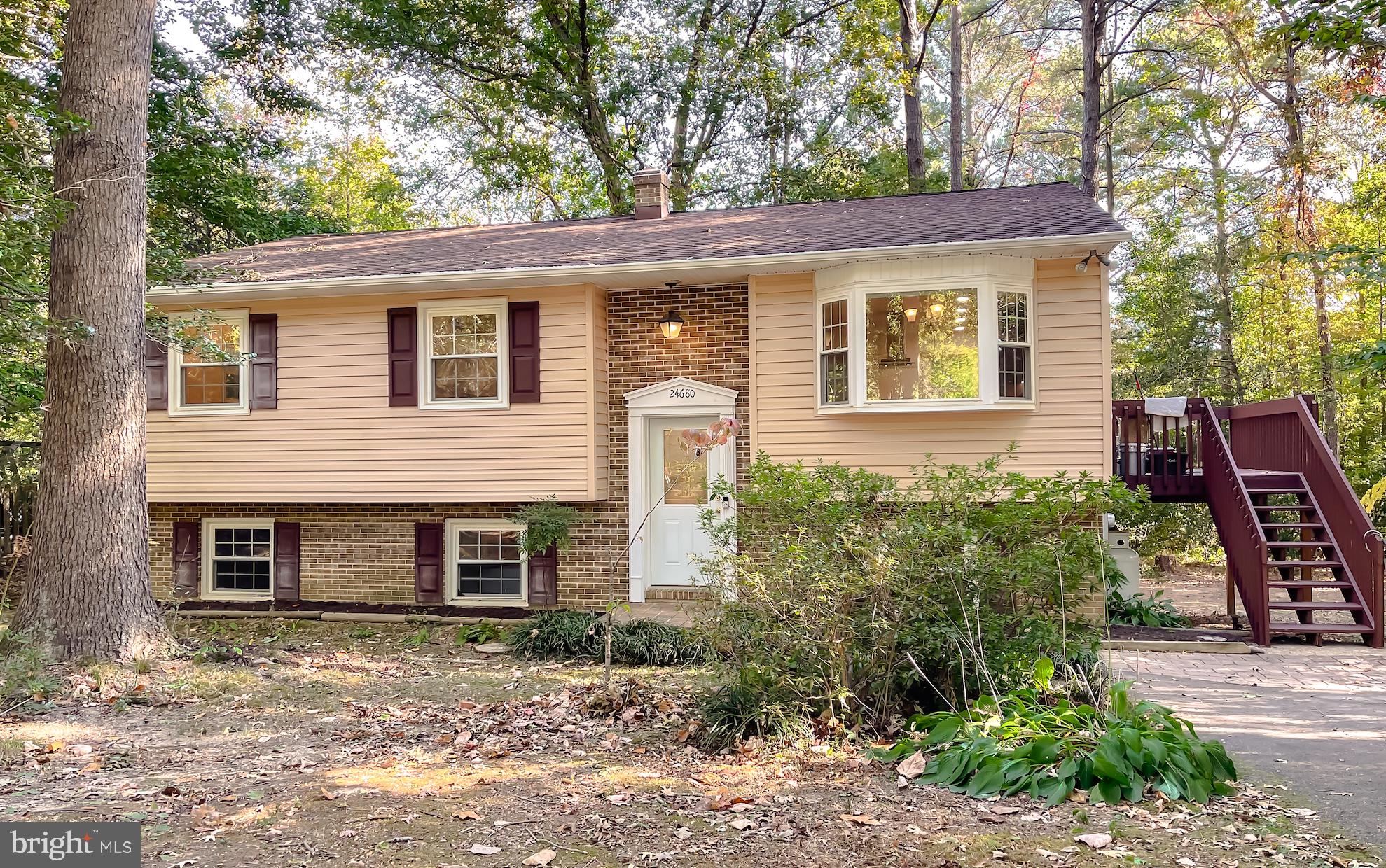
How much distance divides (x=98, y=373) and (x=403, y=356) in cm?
329

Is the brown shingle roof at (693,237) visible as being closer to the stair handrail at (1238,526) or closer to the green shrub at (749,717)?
the stair handrail at (1238,526)

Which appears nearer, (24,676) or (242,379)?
(24,676)

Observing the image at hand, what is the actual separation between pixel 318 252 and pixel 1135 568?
436 inches

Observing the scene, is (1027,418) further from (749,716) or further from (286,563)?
(286,563)

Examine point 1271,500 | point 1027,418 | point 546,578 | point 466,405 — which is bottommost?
point 546,578

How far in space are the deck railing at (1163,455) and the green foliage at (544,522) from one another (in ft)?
20.9

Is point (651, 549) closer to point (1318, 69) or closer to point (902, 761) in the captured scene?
point (902, 761)

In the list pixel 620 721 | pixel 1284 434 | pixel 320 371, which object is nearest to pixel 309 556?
pixel 320 371

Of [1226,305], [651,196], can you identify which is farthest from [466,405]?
[1226,305]

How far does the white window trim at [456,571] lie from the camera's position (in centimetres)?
1066

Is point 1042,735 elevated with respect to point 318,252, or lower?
lower

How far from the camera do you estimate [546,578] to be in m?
10.5

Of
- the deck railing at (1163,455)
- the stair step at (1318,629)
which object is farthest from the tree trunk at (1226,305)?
the stair step at (1318,629)

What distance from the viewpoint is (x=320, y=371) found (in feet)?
34.8
